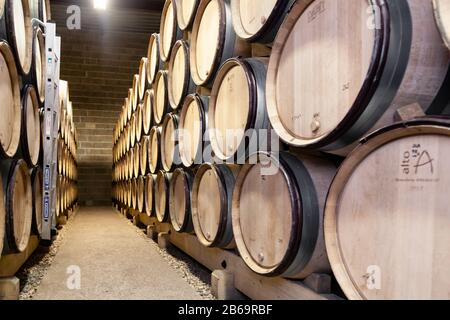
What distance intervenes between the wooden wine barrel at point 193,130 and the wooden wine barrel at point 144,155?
172 cm

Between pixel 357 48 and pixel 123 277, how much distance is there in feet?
7.90

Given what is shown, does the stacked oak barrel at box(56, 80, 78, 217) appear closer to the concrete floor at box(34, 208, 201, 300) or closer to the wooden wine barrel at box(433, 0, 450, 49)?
the concrete floor at box(34, 208, 201, 300)

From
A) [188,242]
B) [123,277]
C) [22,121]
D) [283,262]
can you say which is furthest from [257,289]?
[22,121]

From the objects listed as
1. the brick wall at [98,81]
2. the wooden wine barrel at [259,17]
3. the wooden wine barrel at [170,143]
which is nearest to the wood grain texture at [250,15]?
the wooden wine barrel at [259,17]

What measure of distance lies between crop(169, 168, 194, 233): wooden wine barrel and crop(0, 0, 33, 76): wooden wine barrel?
139 cm

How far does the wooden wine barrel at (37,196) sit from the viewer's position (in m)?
3.28

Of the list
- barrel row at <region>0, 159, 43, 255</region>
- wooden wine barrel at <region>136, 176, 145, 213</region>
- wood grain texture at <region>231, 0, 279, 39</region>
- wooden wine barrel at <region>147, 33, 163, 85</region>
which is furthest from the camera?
wooden wine barrel at <region>136, 176, 145, 213</region>

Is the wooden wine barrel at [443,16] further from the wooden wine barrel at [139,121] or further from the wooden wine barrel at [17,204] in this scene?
the wooden wine barrel at [139,121]

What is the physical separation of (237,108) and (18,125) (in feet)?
4.49

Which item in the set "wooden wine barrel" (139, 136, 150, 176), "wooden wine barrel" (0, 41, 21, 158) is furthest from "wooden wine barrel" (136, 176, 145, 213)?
"wooden wine barrel" (0, 41, 21, 158)

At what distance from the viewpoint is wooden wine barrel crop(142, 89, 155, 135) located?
5.16 m

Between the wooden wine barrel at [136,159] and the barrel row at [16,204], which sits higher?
the wooden wine barrel at [136,159]

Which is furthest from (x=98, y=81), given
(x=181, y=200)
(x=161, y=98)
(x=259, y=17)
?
(x=259, y=17)

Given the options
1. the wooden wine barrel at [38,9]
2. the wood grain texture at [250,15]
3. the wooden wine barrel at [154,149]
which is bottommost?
the wooden wine barrel at [154,149]
